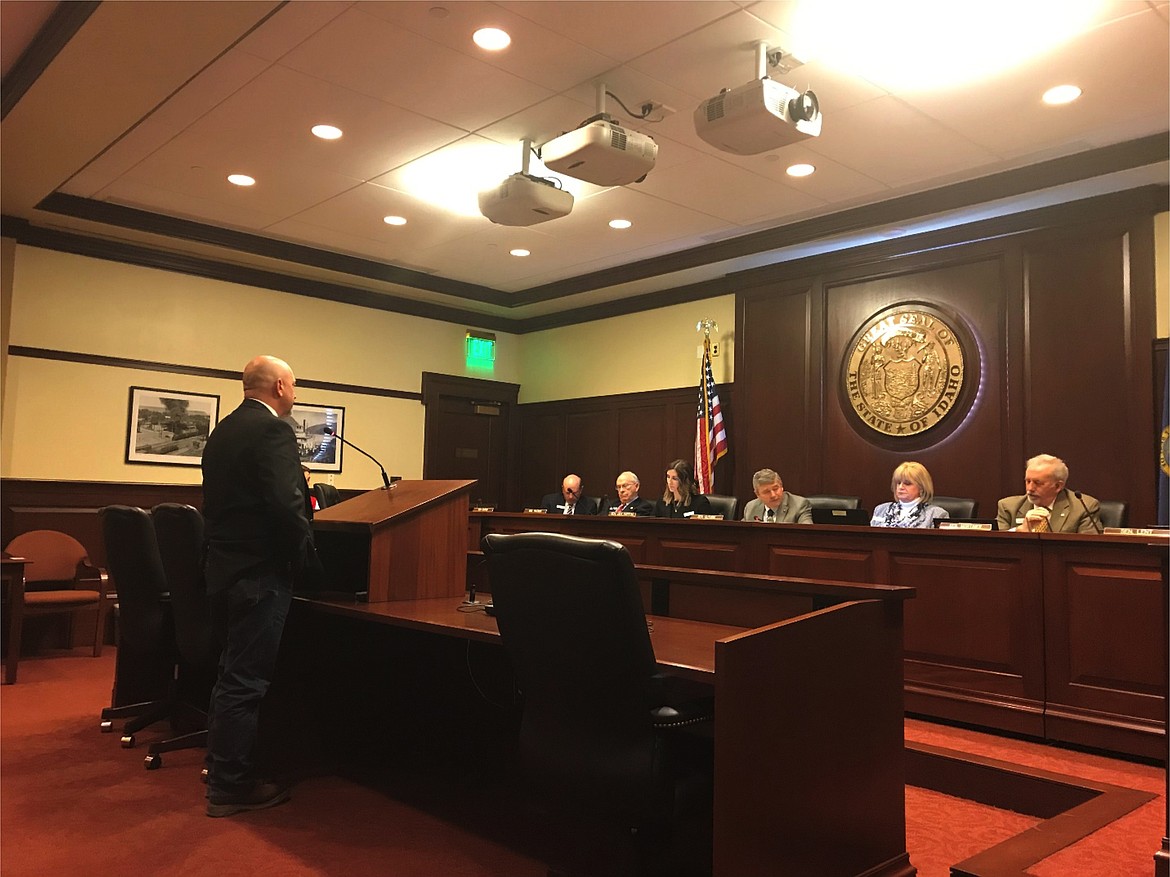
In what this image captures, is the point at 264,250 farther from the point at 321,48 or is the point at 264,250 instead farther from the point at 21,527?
the point at 321,48

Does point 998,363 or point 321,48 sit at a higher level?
point 321,48

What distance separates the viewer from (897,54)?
13.7 feet

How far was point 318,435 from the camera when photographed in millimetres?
8148

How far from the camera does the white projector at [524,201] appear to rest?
5.17 metres

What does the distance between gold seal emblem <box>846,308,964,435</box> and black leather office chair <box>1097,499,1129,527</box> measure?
1397 mm

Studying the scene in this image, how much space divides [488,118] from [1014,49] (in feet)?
8.67

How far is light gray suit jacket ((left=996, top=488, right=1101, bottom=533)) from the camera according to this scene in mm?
4676

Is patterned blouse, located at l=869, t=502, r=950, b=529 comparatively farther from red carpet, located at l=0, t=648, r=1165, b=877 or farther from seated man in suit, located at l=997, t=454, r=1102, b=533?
red carpet, located at l=0, t=648, r=1165, b=877

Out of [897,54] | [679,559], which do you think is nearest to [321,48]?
[897,54]

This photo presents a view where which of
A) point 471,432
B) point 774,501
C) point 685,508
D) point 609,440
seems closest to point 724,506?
point 685,508

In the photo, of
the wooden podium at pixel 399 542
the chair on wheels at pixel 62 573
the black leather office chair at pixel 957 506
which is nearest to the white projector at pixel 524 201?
the wooden podium at pixel 399 542

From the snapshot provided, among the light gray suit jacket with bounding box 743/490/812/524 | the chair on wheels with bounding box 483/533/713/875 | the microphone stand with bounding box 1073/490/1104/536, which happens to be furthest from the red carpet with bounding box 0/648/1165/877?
the light gray suit jacket with bounding box 743/490/812/524

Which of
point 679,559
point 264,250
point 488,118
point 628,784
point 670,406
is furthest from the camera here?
point 670,406

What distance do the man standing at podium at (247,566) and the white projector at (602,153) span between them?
220cm
